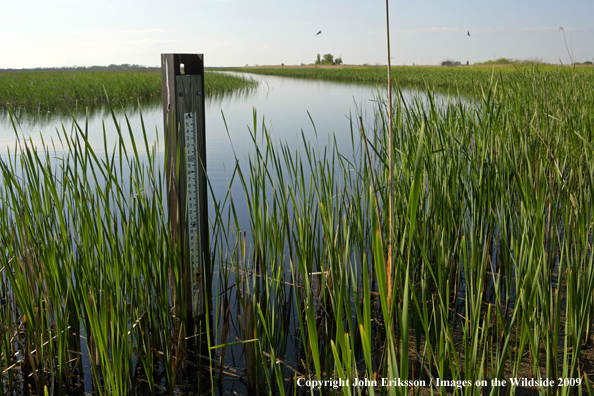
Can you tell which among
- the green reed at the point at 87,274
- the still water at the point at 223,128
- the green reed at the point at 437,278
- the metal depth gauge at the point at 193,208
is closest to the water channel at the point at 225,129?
the still water at the point at 223,128

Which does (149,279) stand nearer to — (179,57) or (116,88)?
(179,57)

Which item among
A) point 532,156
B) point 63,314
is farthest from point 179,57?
point 532,156

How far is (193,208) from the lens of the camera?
63.4 inches

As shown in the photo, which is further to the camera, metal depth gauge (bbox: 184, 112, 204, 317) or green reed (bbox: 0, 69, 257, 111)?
green reed (bbox: 0, 69, 257, 111)

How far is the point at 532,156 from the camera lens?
78.5 inches

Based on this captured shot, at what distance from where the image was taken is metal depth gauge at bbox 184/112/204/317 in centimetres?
157

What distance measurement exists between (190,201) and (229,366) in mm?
627

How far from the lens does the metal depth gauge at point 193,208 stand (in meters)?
1.57

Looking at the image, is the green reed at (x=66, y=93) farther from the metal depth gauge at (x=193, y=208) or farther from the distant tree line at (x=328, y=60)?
the distant tree line at (x=328, y=60)

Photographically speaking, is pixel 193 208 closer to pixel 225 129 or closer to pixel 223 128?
pixel 223 128

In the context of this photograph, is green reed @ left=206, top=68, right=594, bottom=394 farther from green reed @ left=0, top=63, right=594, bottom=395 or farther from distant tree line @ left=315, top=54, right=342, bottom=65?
distant tree line @ left=315, top=54, right=342, bottom=65

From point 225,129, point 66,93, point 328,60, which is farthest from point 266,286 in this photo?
point 328,60

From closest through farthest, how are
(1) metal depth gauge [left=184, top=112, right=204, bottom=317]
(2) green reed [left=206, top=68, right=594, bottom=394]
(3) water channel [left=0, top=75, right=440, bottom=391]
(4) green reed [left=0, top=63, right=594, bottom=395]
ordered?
(2) green reed [left=206, top=68, right=594, bottom=394], (4) green reed [left=0, top=63, right=594, bottom=395], (1) metal depth gauge [left=184, top=112, right=204, bottom=317], (3) water channel [left=0, top=75, right=440, bottom=391]

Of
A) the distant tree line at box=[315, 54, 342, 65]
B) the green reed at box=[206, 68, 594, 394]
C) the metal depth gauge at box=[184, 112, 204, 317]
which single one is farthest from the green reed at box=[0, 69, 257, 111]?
the distant tree line at box=[315, 54, 342, 65]
